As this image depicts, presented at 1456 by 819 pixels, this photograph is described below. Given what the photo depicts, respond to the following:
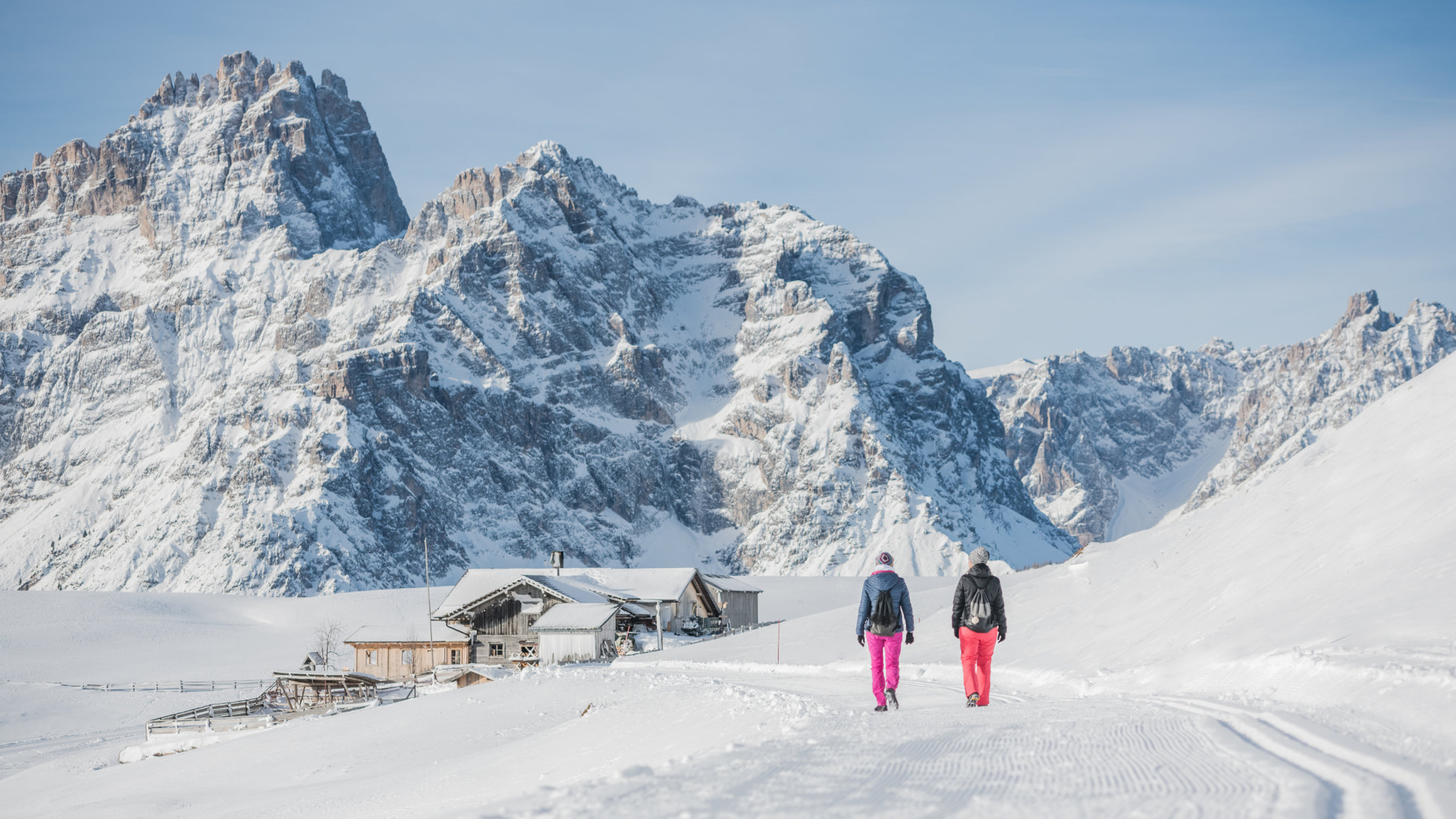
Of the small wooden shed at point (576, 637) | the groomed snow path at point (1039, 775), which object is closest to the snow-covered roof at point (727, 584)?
the small wooden shed at point (576, 637)

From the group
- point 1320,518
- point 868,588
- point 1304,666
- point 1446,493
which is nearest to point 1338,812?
point 1304,666

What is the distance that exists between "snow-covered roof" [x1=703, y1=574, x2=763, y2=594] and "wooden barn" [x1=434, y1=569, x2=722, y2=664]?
6.22 metres

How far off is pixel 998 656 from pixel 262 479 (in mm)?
179913

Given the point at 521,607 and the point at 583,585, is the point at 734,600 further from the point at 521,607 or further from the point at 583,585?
the point at 521,607

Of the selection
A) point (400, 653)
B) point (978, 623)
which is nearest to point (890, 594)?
point (978, 623)

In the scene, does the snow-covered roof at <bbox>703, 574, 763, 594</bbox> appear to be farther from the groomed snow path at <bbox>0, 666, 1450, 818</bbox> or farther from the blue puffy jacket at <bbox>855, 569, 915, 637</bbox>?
the blue puffy jacket at <bbox>855, 569, 915, 637</bbox>

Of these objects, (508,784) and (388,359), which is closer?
(508,784)

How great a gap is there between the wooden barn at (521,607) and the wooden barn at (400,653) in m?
0.87

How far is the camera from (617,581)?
6134 centimetres

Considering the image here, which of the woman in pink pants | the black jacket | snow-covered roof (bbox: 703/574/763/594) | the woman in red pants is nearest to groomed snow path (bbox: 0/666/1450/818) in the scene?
the woman in red pants

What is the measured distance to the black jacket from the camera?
11109 mm

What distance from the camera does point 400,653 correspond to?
54.0 metres

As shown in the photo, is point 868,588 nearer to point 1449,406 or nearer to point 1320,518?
point 1320,518

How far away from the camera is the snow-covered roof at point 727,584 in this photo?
216 ft
